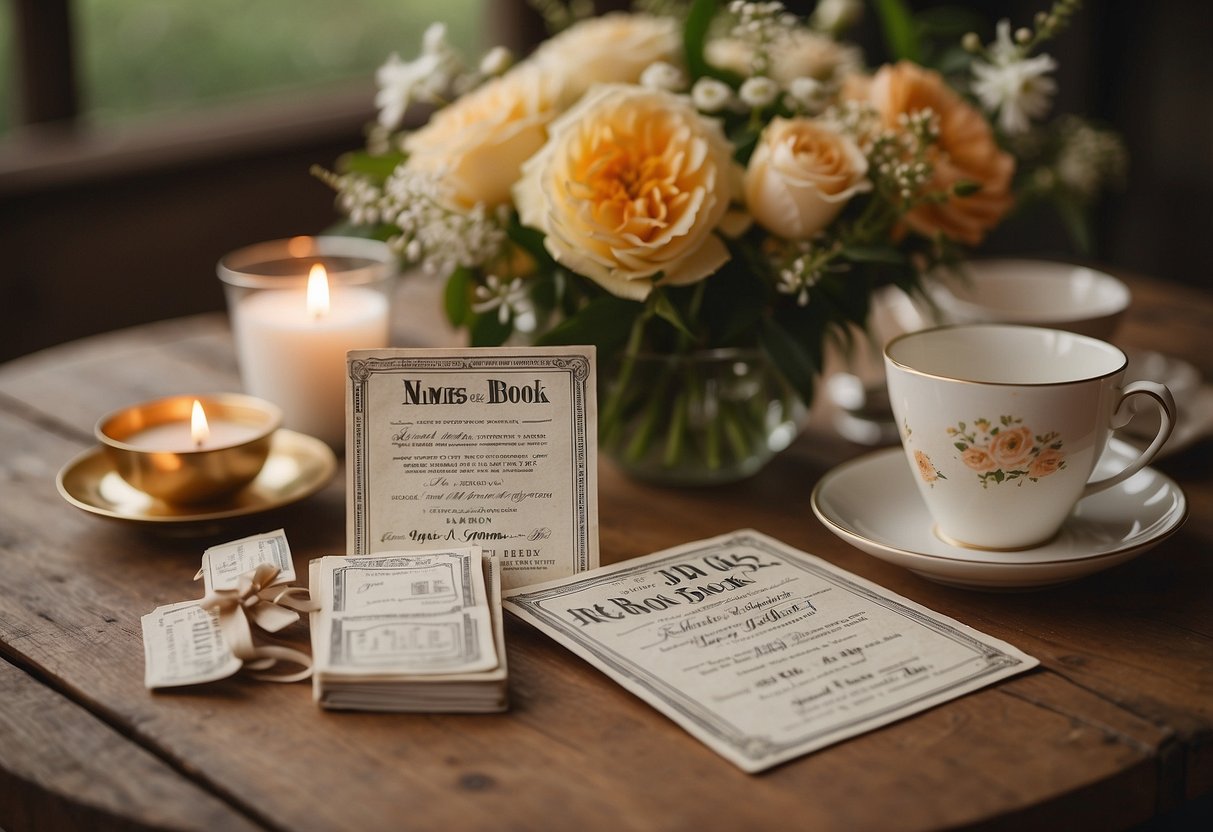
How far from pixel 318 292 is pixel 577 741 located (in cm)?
61

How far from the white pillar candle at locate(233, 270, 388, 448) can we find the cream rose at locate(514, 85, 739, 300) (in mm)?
297

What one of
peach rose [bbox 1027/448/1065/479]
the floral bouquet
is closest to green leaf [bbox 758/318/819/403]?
the floral bouquet

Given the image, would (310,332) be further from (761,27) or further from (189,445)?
(761,27)

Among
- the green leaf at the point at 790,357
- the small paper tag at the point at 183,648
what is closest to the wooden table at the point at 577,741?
the small paper tag at the point at 183,648

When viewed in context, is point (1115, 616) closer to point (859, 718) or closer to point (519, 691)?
point (859, 718)

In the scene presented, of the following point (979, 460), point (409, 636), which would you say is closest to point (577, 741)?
point (409, 636)

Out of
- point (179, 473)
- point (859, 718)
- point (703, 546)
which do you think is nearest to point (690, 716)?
point (859, 718)

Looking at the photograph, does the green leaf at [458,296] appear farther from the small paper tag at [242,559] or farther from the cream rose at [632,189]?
the small paper tag at [242,559]

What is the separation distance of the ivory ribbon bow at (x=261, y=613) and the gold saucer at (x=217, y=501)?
154 millimetres

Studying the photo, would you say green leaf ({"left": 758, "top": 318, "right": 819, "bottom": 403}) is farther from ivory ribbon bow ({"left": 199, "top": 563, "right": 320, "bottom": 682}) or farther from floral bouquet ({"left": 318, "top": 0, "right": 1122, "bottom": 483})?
ivory ribbon bow ({"left": 199, "top": 563, "right": 320, "bottom": 682})

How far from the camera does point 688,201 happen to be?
944mm

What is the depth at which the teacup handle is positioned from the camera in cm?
89

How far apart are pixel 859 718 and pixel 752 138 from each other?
52 centimetres

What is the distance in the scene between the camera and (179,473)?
992 mm
